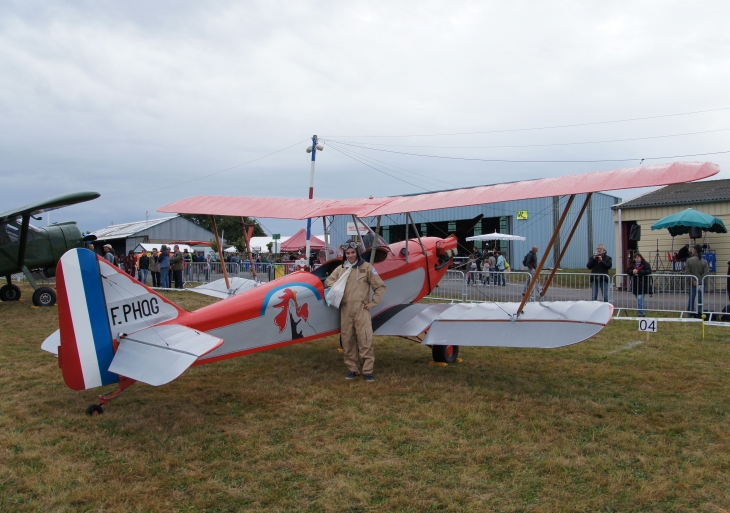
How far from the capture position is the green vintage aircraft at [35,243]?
11.5 meters

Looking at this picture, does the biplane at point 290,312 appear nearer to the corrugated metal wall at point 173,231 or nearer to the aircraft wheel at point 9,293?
the aircraft wheel at point 9,293

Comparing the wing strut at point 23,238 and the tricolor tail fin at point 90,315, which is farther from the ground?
the wing strut at point 23,238

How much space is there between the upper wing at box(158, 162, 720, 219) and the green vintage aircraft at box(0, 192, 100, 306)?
483cm

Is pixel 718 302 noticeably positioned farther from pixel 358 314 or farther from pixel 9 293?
pixel 9 293

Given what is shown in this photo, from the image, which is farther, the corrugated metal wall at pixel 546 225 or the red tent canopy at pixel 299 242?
the corrugated metal wall at pixel 546 225

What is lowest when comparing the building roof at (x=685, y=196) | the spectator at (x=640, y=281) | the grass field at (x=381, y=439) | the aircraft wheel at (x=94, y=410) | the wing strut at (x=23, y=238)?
the grass field at (x=381, y=439)

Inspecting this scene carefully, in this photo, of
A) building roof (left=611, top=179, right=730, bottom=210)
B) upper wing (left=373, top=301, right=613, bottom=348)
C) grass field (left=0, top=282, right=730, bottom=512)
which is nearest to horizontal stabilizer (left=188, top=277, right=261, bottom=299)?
grass field (left=0, top=282, right=730, bottom=512)

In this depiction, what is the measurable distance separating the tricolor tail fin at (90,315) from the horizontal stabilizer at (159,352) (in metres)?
0.15

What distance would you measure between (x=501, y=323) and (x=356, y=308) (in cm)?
164

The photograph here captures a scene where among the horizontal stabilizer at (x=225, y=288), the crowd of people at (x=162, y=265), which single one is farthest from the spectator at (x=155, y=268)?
the horizontal stabilizer at (x=225, y=288)

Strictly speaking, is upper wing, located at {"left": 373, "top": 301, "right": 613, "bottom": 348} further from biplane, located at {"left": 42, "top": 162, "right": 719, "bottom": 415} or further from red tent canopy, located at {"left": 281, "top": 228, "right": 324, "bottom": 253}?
red tent canopy, located at {"left": 281, "top": 228, "right": 324, "bottom": 253}

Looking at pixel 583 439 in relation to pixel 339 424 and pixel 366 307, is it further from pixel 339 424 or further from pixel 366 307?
pixel 366 307

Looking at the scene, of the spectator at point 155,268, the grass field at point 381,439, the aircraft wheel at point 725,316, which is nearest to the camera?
the grass field at point 381,439

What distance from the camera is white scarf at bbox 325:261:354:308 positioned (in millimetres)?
6223
